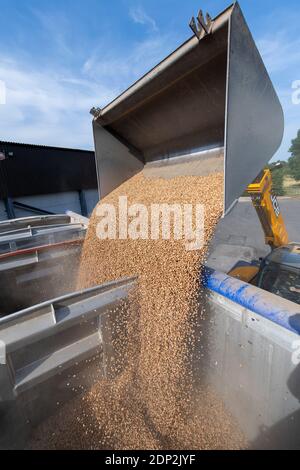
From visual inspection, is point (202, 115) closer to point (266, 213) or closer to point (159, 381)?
point (266, 213)

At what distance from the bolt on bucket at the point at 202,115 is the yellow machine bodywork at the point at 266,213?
0.41m

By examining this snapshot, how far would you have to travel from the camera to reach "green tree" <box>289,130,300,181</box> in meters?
24.3

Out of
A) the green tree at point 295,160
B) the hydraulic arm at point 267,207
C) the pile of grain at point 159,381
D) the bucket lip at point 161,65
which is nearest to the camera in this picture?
the bucket lip at point 161,65

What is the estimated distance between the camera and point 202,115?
2.12 m

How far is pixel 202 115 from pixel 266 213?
1.27 meters

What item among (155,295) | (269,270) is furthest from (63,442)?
(269,270)

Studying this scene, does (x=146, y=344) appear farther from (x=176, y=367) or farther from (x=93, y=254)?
(x=93, y=254)

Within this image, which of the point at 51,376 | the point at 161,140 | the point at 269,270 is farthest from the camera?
the point at 161,140

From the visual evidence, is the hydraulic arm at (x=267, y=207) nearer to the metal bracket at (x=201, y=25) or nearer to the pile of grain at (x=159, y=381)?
the pile of grain at (x=159, y=381)

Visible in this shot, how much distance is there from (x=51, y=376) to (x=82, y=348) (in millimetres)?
214

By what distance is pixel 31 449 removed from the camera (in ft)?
4.71

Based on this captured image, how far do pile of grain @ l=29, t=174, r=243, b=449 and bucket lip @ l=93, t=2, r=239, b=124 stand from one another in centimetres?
93

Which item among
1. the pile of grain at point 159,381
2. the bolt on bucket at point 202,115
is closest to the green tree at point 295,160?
the bolt on bucket at point 202,115

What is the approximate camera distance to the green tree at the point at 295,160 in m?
24.3
